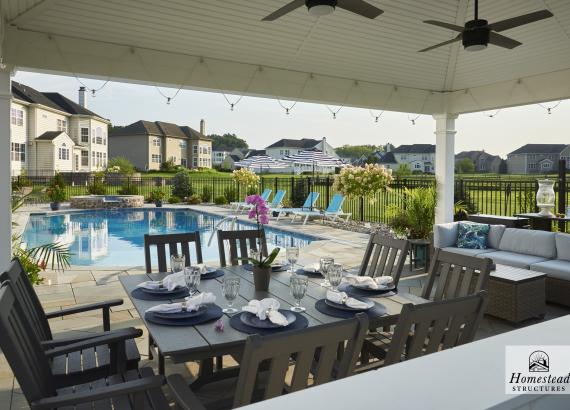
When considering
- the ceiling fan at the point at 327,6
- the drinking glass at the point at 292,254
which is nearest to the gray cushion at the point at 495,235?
the ceiling fan at the point at 327,6


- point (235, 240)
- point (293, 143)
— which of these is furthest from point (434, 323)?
point (293, 143)

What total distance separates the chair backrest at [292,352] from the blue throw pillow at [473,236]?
224 inches

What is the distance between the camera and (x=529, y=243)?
6.22 meters

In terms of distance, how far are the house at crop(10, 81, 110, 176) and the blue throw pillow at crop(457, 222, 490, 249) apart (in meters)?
21.4

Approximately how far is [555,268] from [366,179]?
15.8ft

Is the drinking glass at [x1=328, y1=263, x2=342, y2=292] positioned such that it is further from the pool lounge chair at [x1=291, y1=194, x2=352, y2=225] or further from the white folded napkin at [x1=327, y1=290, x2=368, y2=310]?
the pool lounge chair at [x1=291, y1=194, x2=352, y2=225]

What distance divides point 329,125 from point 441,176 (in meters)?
36.6

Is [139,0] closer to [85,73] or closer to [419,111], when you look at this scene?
[85,73]

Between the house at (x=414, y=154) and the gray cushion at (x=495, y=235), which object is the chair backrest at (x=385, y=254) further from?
the house at (x=414, y=154)

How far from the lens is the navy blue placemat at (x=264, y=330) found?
7.61 ft

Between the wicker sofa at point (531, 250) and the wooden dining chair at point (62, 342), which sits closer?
the wooden dining chair at point (62, 342)

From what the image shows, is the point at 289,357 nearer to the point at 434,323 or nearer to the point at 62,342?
the point at 434,323

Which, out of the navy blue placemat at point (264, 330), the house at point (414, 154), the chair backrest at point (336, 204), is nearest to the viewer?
the navy blue placemat at point (264, 330)

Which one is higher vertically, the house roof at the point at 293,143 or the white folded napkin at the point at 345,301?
the house roof at the point at 293,143
